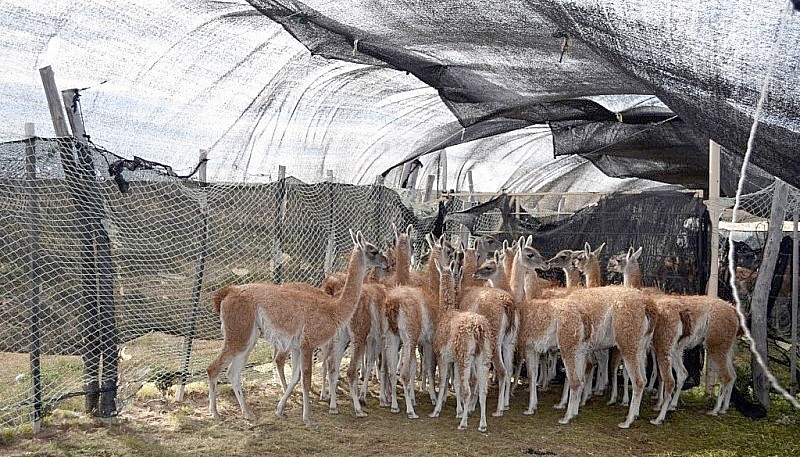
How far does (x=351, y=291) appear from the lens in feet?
19.6

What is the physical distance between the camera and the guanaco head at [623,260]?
7.18 metres

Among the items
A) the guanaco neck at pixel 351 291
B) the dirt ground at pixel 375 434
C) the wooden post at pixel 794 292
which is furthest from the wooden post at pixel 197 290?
the wooden post at pixel 794 292

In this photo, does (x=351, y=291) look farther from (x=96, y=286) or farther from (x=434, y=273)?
(x=96, y=286)

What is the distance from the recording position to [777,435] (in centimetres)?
574

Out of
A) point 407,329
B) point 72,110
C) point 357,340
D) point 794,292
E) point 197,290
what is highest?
point 72,110

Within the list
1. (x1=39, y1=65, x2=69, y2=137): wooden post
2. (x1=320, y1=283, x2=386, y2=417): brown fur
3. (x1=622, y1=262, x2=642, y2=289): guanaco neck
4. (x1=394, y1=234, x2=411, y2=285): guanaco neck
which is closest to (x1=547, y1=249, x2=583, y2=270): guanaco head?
(x1=622, y1=262, x2=642, y2=289): guanaco neck

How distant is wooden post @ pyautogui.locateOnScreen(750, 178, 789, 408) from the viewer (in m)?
6.34

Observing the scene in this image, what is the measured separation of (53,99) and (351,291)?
275 cm

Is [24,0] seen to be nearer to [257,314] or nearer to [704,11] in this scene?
[257,314]

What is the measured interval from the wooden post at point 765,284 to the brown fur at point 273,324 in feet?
12.1

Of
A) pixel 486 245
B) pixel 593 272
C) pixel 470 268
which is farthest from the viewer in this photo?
pixel 486 245

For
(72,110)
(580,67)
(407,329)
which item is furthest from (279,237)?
(580,67)

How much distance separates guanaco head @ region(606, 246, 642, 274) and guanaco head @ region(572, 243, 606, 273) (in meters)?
0.15

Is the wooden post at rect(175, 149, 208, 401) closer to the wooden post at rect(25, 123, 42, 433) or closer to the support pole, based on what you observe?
the support pole
